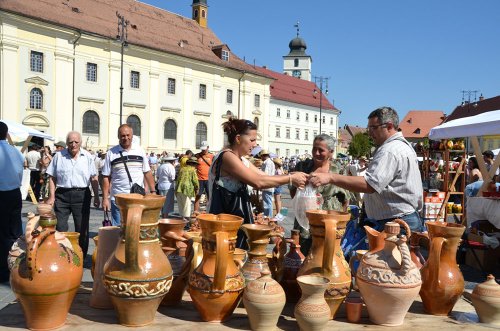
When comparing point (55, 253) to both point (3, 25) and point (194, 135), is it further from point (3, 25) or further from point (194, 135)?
point (194, 135)

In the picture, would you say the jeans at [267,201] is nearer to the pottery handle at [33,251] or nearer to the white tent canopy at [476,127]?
the white tent canopy at [476,127]

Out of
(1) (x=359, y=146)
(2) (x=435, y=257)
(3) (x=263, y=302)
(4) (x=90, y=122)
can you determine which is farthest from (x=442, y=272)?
(1) (x=359, y=146)

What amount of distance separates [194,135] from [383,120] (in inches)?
1443

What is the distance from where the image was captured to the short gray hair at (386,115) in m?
A: 2.53

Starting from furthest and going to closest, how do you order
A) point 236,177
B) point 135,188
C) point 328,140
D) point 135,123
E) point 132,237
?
point 135,123, point 135,188, point 328,140, point 236,177, point 132,237

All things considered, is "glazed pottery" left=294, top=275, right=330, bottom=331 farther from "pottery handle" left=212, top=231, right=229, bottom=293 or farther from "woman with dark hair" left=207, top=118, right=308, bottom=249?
"woman with dark hair" left=207, top=118, right=308, bottom=249

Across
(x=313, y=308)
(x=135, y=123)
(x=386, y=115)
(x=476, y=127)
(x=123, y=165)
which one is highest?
(x=135, y=123)

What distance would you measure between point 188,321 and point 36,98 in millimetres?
29891

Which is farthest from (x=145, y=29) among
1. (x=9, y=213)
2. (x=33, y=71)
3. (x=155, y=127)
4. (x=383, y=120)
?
(x=383, y=120)

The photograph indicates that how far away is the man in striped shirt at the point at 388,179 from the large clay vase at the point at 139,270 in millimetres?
970

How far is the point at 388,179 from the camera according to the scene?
2.34 meters

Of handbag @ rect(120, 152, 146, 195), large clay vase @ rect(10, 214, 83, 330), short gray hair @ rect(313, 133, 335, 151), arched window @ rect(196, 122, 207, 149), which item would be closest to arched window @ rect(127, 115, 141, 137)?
arched window @ rect(196, 122, 207, 149)

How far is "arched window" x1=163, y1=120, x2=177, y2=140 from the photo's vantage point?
3641 centimetres

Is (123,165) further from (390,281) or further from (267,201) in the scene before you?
(267,201)
